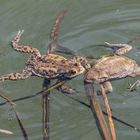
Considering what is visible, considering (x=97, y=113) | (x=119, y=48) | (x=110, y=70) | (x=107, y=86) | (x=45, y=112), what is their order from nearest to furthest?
(x=97, y=113)
(x=45, y=112)
(x=107, y=86)
(x=110, y=70)
(x=119, y=48)

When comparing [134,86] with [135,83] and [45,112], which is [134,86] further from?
[45,112]

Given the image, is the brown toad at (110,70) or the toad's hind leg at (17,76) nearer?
the brown toad at (110,70)

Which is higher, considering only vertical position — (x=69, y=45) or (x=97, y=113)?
(x=69, y=45)

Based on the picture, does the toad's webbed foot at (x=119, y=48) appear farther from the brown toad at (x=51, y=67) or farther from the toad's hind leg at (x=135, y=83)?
the brown toad at (x=51, y=67)

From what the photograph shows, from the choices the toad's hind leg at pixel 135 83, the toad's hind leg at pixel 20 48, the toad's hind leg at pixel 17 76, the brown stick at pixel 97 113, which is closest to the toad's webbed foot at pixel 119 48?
the toad's hind leg at pixel 135 83

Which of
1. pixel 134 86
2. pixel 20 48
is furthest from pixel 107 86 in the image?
pixel 20 48

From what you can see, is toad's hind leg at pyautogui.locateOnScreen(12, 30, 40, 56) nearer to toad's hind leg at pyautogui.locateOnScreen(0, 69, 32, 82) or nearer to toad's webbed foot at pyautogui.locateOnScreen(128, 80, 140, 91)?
toad's hind leg at pyautogui.locateOnScreen(0, 69, 32, 82)
